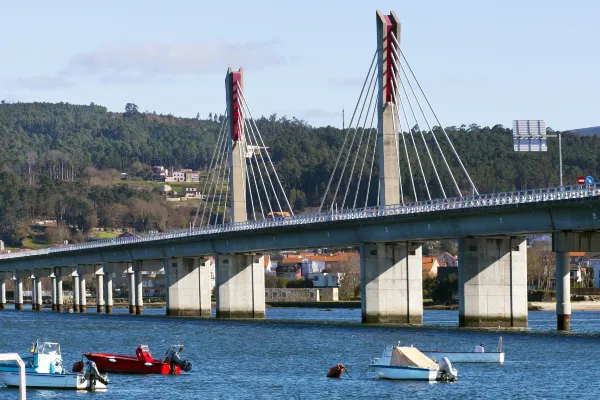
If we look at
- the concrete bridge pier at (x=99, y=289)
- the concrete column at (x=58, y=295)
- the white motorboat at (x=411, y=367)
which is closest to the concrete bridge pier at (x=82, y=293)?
the concrete bridge pier at (x=99, y=289)

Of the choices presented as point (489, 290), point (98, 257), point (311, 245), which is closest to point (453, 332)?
point (489, 290)

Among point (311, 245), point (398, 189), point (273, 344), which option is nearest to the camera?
point (273, 344)

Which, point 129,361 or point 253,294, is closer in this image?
point 129,361

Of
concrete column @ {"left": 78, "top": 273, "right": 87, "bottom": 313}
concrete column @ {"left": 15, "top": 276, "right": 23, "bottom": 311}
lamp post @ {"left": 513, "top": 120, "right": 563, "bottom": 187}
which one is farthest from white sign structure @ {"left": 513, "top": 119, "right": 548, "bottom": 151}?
concrete column @ {"left": 15, "top": 276, "right": 23, "bottom": 311}

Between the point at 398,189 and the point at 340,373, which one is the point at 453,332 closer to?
the point at 398,189

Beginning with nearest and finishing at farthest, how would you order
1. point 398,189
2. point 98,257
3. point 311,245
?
point 398,189 → point 311,245 → point 98,257

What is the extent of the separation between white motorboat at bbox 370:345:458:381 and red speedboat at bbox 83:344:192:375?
1007 centimetres

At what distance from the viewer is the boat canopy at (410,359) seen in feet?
204

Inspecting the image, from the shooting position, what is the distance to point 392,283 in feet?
332

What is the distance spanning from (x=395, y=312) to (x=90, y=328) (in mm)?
27483

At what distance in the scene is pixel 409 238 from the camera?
97500 mm

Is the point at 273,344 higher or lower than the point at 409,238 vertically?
lower

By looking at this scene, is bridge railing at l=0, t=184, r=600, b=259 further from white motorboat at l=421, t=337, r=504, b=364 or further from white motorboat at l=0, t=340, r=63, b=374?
white motorboat at l=0, t=340, r=63, b=374

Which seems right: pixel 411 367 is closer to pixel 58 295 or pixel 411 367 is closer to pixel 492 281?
pixel 492 281
